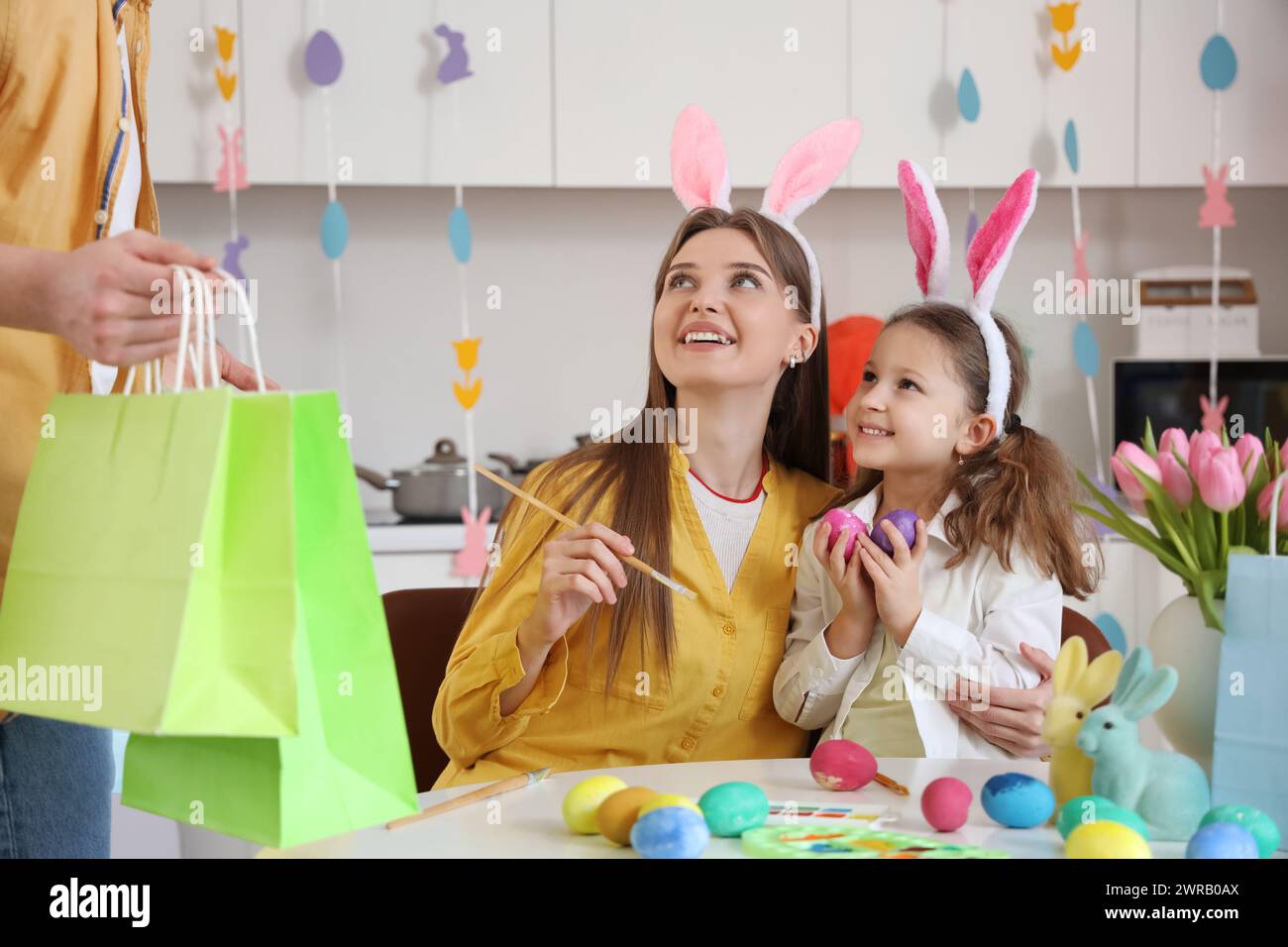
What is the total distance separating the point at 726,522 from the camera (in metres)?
1.60

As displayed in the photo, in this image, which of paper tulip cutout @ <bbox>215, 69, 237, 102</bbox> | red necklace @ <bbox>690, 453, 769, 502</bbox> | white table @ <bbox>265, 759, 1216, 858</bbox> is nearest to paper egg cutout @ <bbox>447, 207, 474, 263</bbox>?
paper tulip cutout @ <bbox>215, 69, 237, 102</bbox>

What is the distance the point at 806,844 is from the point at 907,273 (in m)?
2.92

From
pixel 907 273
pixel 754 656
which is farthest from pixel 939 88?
pixel 754 656

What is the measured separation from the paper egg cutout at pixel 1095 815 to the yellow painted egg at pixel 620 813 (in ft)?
0.96

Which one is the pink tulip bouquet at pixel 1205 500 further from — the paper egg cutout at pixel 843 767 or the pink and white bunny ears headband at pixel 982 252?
the pink and white bunny ears headband at pixel 982 252

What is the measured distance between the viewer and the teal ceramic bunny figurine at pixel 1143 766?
91 cm

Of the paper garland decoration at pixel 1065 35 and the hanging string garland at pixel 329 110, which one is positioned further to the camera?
the paper garland decoration at pixel 1065 35

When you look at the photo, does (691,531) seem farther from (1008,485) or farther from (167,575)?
(167,575)

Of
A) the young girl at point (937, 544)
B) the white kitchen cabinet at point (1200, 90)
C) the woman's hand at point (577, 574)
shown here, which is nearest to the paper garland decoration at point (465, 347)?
the young girl at point (937, 544)

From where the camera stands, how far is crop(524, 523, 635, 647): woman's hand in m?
1.25

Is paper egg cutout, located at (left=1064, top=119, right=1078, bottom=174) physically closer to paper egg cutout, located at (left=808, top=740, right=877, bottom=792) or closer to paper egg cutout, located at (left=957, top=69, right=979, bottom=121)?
paper egg cutout, located at (left=957, top=69, right=979, bottom=121)

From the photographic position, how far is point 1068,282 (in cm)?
359

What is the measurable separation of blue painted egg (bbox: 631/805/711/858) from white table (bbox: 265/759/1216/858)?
Result: 22 mm

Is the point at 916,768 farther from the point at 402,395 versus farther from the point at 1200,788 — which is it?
the point at 402,395
